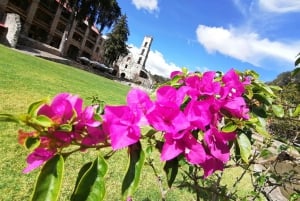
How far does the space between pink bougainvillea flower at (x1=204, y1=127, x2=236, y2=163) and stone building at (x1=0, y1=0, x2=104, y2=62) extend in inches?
1168

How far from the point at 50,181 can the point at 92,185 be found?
80 mm

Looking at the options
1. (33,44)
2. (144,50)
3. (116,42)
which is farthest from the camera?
(144,50)

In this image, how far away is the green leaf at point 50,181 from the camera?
56 cm

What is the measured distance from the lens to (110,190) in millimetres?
3920

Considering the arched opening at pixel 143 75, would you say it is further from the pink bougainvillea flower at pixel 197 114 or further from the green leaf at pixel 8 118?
the green leaf at pixel 8 118

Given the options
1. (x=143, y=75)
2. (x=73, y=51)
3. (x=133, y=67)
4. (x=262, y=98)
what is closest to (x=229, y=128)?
(x=262, y=98)

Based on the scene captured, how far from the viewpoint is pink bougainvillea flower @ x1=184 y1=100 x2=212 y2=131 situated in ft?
2.35

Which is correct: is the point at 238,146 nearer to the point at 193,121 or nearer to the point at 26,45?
the point at 193,121

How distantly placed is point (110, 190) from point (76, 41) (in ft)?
151

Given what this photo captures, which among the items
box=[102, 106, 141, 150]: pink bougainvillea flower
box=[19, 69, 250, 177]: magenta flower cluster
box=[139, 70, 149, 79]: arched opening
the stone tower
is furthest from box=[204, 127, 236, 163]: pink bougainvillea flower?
the stone tower

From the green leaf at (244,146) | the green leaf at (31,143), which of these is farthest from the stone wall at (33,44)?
the green leaf at (31,143)

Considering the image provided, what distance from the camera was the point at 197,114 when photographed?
2.38 ft

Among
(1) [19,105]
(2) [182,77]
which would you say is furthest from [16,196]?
(1) [19,105]

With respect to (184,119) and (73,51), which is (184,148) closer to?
(184,119)
